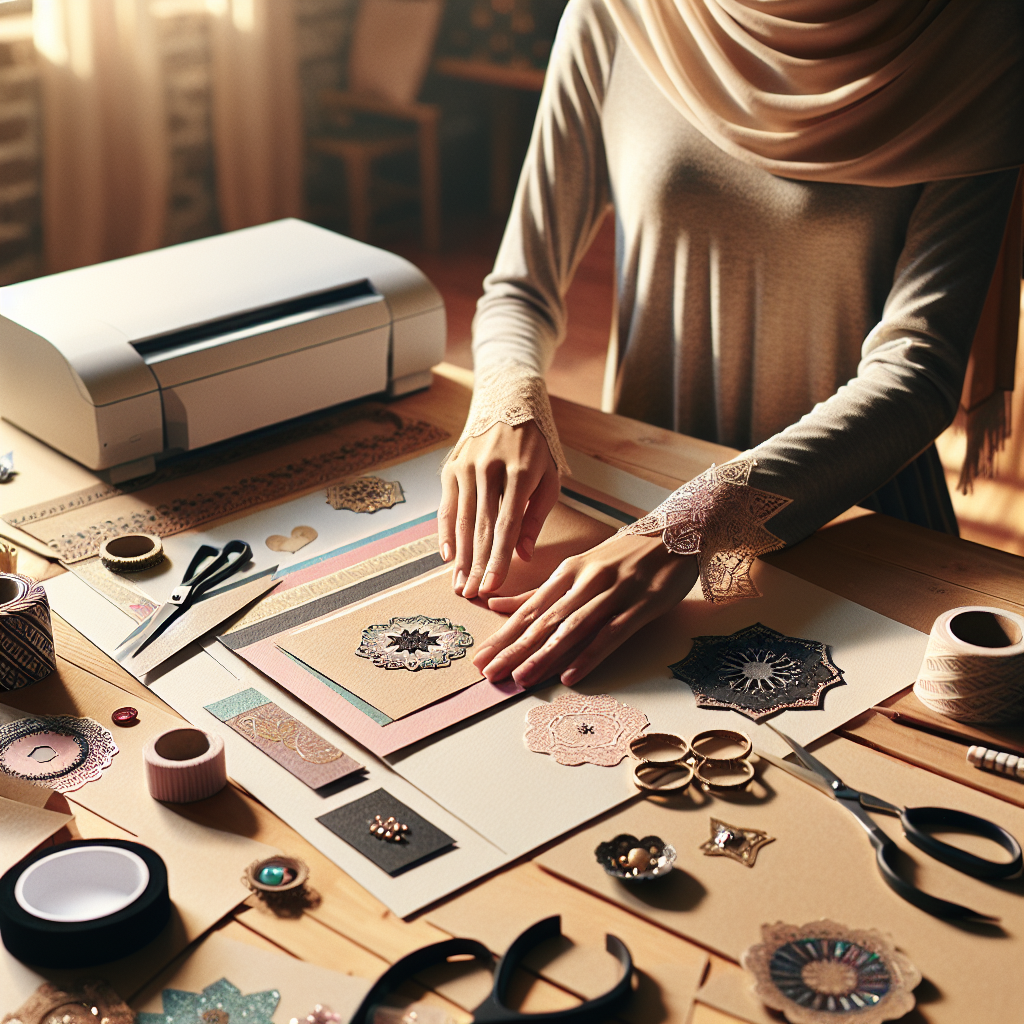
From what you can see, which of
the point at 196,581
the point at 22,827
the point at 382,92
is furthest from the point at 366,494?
the point at 382,92

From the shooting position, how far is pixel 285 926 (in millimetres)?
707

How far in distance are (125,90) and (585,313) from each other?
5.32ft

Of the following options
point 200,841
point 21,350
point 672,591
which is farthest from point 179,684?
point 21,350

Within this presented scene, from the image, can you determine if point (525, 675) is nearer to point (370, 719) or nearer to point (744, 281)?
point (370, 719)

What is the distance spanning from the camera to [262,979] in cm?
67

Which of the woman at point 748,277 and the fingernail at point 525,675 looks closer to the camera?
the fingernail at point 525,675

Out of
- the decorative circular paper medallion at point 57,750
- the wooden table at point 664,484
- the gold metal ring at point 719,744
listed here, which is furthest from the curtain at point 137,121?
the gold metal ring at point 719,744

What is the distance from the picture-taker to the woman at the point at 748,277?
3.53 ft

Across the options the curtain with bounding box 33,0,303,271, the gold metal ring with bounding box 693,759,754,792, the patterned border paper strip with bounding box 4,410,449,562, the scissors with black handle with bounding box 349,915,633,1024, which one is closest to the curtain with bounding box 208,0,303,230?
the curtain with bounding box 33,0,303,271

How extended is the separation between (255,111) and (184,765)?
3469mm

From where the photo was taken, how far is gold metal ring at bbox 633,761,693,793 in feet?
2.66

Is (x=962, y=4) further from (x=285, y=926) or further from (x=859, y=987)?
(x=285, y=926)

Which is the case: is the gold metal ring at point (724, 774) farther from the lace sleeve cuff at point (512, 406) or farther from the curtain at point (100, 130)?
the curtain at point (100, 130)

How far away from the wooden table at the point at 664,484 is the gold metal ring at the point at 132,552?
0.06 meters
